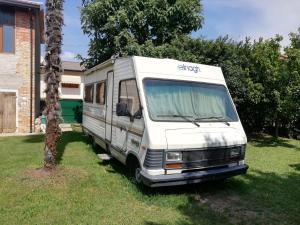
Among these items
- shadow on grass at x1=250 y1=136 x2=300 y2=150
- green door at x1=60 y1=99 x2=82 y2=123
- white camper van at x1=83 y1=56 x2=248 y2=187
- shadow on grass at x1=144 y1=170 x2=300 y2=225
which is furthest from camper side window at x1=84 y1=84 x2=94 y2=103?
green door at x1=60 y1=99 x2=82 y2=123

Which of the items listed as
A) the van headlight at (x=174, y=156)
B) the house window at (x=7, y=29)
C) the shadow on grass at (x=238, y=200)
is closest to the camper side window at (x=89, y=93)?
the shadow on grass at (x=238, y=200)

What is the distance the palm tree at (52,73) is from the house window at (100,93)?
1.78m

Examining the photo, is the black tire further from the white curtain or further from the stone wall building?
the stone wall building

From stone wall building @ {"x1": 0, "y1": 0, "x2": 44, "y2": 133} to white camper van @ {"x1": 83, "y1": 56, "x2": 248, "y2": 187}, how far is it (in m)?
9.53

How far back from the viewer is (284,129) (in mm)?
17500

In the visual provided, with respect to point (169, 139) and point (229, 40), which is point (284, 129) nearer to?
point (229, 40)

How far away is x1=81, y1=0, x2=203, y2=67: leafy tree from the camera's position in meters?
15.7

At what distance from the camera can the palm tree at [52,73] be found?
7.65m

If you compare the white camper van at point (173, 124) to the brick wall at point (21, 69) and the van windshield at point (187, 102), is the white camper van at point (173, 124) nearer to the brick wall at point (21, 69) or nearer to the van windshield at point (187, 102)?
the van windshield at point (187, 102)

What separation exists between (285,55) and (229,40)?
2400 millimetres

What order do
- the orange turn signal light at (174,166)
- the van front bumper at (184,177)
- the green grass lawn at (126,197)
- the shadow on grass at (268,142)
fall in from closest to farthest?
the green grass lawn at (126,197)
the van front bumper at (184,177)
the orange turn signal light at (174,166)
the shadow on grass at (268,142)

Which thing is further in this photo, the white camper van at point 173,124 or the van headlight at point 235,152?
the van headlight at point 235,152

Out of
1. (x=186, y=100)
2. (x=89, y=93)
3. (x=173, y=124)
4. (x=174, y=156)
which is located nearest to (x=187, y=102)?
(x=186, y=100)

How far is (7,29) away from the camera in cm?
1584
